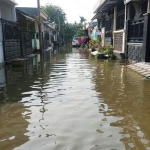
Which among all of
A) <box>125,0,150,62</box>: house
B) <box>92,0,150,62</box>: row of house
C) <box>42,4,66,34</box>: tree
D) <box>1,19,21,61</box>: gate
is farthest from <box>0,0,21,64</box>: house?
<box>42,4,66,34</box>: tree

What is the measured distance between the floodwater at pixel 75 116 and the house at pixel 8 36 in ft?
22.1

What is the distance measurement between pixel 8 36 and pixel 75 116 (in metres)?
12.2

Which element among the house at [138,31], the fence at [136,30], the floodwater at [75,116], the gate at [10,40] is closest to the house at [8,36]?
the gate at [10,40]

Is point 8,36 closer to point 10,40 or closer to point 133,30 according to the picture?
point 10,40

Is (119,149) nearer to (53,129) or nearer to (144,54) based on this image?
(53,129)

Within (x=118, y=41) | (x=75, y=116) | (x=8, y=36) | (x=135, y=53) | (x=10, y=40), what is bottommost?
(x=75, y=116)

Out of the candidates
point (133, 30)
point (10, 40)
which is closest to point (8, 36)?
point (10, 40)

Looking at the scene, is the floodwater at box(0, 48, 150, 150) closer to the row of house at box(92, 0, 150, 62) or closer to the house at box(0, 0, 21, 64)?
the row of house at box(92, 0, 150, 62)

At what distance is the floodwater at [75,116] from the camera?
386 centimetres

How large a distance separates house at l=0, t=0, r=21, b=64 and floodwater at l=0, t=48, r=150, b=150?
674 cm

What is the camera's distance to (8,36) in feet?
51.5

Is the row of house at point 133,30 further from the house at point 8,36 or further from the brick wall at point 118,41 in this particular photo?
the house at point 8,36

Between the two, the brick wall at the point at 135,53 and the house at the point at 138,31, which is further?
the brick wall at the point at 135,53

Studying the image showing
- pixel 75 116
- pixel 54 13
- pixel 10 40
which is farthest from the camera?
pixel 54 13
